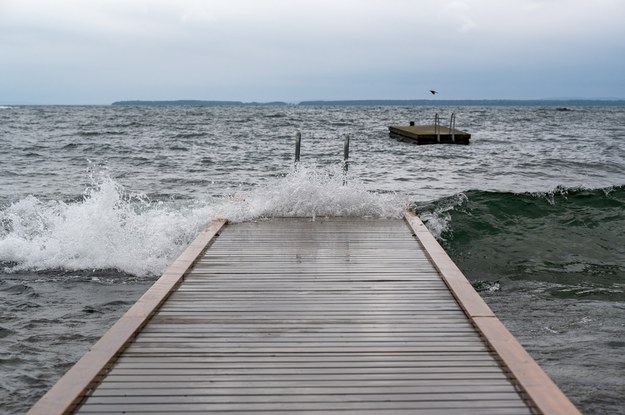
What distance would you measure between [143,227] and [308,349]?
303 inches

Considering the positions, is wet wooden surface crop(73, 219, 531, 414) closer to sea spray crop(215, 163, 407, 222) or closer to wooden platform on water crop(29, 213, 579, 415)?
wooden platform on water crop(29, 213, 579, 415)

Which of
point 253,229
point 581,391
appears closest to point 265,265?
point 253,229

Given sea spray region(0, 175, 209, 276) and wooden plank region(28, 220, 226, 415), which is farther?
sea spray region(0, 175, 209, 276)

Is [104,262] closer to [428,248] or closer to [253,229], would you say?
[253,229]

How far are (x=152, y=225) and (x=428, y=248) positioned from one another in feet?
18.5

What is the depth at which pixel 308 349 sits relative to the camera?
4.61m

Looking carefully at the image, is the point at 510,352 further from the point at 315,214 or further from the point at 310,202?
the point at 310,202

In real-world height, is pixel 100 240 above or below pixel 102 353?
Answer: below

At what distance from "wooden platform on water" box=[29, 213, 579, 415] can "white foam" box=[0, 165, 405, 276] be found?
3.33 meters

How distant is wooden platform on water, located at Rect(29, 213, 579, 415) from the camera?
12.3ft

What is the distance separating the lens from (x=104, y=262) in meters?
10.2

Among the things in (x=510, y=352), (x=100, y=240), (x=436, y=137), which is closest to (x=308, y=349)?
(x=510, y=352)

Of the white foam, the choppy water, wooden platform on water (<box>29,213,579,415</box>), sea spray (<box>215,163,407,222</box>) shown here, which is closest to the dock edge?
wooden platform on water (<box>29,213,579,415</box>)

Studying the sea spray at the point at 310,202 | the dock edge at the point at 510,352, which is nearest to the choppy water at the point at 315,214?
the sea spray at the point at 310,202
